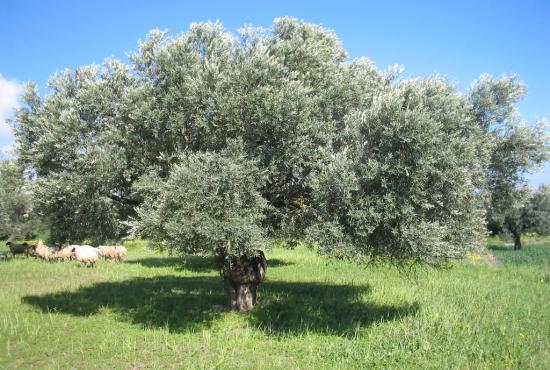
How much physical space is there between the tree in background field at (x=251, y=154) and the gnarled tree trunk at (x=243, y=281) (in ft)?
0.23

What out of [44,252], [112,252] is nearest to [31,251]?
[44,252]

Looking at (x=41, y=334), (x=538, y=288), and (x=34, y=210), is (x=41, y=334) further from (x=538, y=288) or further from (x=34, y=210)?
(x=538, y=288)

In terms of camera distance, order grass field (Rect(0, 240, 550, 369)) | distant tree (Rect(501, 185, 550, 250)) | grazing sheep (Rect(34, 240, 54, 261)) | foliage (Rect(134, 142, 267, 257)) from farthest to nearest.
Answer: distant tree (Rect(501, 185, 550, 250))
grazing sheep (Rect(34, 240, 54, 261))
foliage (Rect(134, 142, 267, 257))
grass field (Rect(0, 240, 550, 369))

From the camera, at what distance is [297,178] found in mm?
17938

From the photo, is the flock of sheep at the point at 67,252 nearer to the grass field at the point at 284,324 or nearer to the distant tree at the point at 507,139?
the grass field at the point at 284,324

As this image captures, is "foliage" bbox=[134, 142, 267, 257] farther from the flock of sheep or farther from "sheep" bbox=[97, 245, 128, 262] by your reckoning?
"sheep" bbox=[97, 245, 128, 262]

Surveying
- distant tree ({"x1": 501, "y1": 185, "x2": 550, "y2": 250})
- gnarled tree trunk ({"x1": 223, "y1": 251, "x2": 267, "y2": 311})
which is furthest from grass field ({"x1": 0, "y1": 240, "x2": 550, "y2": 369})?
distant tree ({"x1": 501, "y1": 185, "x2": 550, "y2": 250})

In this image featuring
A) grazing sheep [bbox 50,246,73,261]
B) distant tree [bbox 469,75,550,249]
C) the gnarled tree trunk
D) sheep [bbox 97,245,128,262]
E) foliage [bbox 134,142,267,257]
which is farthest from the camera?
sheep [bbox 97,245,128,262]

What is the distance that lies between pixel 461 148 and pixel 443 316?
6.86 meters

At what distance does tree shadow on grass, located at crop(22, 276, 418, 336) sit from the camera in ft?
57.4

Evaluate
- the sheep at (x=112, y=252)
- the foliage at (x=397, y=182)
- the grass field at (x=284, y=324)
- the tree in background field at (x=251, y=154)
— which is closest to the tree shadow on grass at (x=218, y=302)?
the grass field at (x=284, y=324)

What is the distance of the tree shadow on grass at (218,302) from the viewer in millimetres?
17492

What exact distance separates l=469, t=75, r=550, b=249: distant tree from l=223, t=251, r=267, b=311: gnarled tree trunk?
12.3m

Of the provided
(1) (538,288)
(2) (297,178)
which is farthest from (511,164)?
(2) (297,178)
